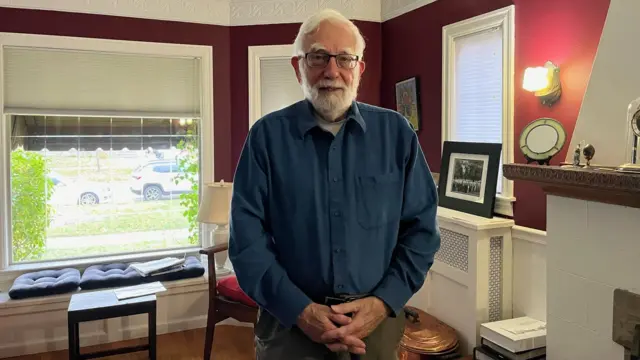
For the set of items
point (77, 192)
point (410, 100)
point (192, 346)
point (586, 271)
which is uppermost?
point (410, 100)

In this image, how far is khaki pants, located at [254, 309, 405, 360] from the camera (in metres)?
1.40

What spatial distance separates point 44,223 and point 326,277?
3334mm

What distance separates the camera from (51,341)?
368cm

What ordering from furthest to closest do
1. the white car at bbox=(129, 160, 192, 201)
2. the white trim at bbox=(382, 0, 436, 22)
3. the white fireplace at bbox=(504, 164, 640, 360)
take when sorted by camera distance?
1. the white car at bbox=(129, 160, 192, 201)
2. the white trim at bbox=(382, 0, 436, 22)
3. the white fireplace at bbox=(504, 164, 640, 360)

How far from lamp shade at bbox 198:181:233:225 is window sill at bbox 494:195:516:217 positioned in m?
1.84

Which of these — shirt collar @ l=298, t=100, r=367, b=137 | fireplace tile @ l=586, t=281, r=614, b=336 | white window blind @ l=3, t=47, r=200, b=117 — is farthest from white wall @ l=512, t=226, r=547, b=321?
white window blind @ l=3, t=47, r=200, b=117

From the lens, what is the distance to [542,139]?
266cm

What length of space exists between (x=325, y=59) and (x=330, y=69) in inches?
1.2

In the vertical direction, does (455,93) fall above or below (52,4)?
below

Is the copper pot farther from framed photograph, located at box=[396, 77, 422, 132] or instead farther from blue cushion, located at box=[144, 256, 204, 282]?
blue cushion, located at box=[144, 256, 204, 282]

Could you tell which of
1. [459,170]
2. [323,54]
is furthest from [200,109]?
[323,54]

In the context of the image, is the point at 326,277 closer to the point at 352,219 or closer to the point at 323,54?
the point at 352,219

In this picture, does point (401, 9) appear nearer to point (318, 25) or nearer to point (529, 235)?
point (529, 235)

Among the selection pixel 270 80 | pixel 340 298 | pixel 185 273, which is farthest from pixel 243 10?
pixel 340 298
